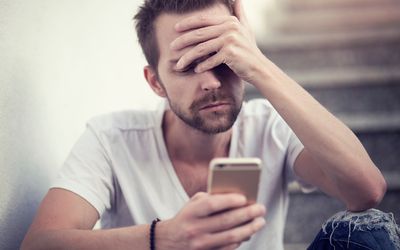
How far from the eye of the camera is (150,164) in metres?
1.51

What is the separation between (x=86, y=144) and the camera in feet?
4.77

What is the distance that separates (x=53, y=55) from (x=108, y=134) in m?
0.33

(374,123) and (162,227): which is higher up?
(162,227)

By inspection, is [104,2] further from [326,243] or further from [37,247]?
[326,243]

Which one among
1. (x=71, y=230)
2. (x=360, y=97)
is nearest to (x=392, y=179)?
(x=360, y=97)

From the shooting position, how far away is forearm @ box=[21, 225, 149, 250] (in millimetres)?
1080

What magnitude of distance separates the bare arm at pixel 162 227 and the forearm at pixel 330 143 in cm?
38

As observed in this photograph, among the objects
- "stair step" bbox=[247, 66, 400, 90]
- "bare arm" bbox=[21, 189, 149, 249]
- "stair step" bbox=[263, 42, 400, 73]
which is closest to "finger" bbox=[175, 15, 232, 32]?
"bare arm" bbox=[21, 189, 149, 249]

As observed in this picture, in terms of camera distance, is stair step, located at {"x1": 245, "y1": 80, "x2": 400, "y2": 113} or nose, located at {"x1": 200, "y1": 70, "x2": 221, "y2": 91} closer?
nose, located at {"x1": 200, "y1": 70, "x2": 221, "y2": 91}

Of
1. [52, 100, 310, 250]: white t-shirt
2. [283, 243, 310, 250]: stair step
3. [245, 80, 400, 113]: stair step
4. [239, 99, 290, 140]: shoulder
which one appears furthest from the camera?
[245, 80, 400, 113]: stair step

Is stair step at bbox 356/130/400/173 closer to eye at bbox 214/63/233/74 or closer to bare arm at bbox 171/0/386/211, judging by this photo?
bare arm at bbox 171/0/386/211

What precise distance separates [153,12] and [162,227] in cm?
80

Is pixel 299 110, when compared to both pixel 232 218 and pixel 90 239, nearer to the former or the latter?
pixel 232 218

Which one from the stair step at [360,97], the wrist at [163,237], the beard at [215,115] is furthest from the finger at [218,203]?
the stair step at [360,97]
